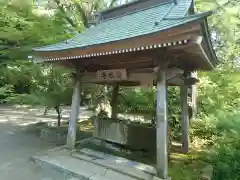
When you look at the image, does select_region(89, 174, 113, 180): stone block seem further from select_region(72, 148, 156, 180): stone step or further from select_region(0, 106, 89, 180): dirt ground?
select_region(0, 106, 89, 180): dirt ground

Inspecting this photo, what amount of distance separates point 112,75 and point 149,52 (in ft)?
5.09

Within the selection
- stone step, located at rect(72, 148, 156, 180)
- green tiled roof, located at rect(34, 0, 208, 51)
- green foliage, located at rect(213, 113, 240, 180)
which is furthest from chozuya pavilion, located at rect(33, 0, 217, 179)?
green foliage, located at rect(213, 113, 240, 180)

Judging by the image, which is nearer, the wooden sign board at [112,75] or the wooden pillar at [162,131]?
the wooden pillar at [162,131]

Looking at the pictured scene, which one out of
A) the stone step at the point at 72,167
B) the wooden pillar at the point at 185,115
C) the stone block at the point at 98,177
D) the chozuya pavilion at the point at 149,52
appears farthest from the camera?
the wooden pillar at the point at 185,115

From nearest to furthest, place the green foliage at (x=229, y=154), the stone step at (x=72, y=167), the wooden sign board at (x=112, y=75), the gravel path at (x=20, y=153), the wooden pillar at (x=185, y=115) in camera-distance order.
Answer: the green foliage at (x=229, y=154), the stone step at (x=72, y=167), the gravel path at (x=20, y=153), the wooden sign board at (x=112, y=75), the wooden pillar at (x=185, y=115)

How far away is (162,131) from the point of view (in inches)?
191

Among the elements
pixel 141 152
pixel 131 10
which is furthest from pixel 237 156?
pixel 131 10


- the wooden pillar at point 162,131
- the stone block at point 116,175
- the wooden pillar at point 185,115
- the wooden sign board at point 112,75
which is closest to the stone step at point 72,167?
the stone block at point 116,175

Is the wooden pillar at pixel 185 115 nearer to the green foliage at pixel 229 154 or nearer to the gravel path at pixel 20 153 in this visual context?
the green foliage at pixel 229 154

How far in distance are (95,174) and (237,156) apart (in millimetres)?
3022

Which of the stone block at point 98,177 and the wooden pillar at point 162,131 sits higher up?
the wooden pillar at point 162,131

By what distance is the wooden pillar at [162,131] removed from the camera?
4797 mm

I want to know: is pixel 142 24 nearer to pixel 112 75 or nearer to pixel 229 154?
pixel 112 75

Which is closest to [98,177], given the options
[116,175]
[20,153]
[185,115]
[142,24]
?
[116,175]
